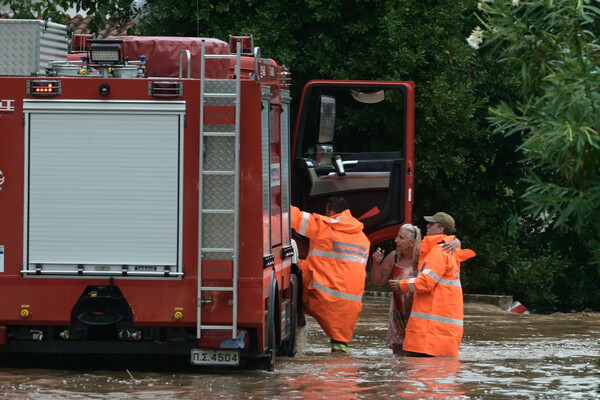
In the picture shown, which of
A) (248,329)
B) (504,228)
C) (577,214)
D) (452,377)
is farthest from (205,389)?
(504,228)

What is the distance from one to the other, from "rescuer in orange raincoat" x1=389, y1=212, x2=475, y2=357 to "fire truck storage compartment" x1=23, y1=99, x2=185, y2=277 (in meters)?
2.56

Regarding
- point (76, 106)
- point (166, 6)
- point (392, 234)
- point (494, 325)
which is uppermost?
point (166, 6)

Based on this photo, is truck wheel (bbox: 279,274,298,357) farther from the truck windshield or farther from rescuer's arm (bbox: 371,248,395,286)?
the truck windshield

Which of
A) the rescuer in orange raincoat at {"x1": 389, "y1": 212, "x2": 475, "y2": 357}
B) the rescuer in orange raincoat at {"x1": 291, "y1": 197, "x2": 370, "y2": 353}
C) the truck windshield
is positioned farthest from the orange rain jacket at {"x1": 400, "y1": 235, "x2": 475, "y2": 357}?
the truck windshield

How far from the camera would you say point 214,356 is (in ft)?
30.5

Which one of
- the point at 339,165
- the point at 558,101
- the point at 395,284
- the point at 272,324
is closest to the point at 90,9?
the point at 339,165

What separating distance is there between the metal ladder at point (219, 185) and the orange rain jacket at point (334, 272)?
268 cm

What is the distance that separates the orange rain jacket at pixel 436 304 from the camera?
10664 millimetres

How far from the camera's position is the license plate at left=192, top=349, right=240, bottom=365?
9266 mm

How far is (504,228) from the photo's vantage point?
22062 mm

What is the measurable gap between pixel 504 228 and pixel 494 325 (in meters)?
6.32

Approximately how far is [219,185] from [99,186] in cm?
91

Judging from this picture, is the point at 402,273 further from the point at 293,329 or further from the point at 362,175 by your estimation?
the point at 362,175

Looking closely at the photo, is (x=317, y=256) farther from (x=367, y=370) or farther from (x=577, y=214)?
(x=577, y=214)
